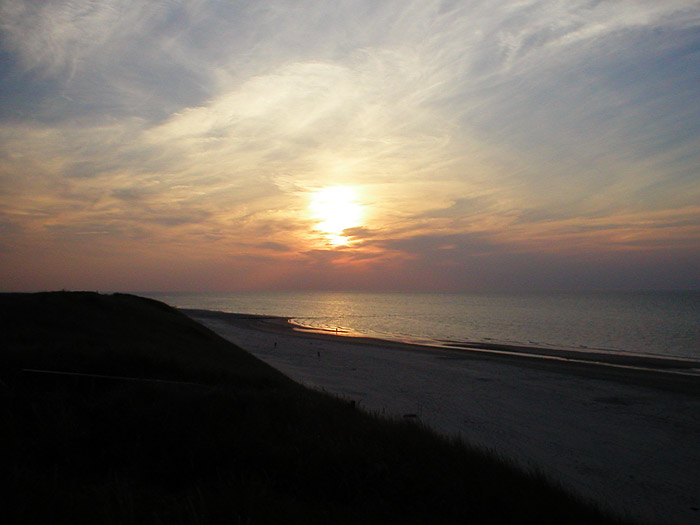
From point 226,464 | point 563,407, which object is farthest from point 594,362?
point 226,464

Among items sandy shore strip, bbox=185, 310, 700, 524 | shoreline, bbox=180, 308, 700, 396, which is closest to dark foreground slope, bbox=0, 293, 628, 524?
sandy shore strip, bbox=185, 310, 700, 524

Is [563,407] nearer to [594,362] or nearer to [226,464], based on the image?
[594,362]

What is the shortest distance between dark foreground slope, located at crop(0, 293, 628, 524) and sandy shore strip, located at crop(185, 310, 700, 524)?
2751 mm

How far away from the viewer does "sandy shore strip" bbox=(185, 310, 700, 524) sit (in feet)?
32.3

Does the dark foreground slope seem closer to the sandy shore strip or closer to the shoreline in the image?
the sandy shore strip

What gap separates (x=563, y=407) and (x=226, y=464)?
15.7 metres

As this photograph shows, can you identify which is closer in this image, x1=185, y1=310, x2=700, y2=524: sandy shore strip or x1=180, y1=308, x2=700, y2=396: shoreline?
x1=185, y1=310, x2=700, y2=524: sandy shore strip

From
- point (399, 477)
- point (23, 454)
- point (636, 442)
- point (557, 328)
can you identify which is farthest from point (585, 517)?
point (557, 328)

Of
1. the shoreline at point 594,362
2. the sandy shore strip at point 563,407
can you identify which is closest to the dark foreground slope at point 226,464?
the sandy shore strip at point 563,407

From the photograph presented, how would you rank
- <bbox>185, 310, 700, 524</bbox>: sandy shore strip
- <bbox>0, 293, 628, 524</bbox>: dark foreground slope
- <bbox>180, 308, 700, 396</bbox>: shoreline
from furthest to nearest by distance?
<bbox>180, 308, 700, 396</bbox>: shoreline, <bbox>185, 310, 700, 524</bbox>: sandy shore strip, <bbox>0, 293, 628, 524</bbox>: dark foreground slope

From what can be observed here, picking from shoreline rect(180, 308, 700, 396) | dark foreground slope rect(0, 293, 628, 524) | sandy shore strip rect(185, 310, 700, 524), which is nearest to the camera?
dark foreground slope rect(0, 293, 628, 524)

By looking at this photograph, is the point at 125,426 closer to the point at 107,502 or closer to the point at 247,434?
the point at 247,434

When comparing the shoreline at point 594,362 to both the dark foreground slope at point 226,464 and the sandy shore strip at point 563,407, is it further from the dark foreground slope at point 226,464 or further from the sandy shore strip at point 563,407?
the dark foreground slope at point 226,464

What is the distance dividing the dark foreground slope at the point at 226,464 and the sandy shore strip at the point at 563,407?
9.02 ft
